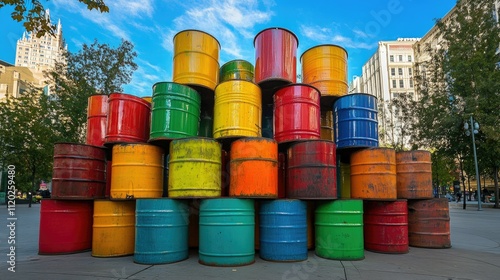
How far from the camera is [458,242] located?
27.7 feet

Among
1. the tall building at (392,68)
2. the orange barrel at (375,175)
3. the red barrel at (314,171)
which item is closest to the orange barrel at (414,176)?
the orange barrel at (375,175)

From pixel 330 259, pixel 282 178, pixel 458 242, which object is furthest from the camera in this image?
pixel 458 242

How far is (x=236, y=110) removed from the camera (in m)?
6.39

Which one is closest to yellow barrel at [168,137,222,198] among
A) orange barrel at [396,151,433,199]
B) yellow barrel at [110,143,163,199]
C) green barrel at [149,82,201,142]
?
green barrel at [149,82,201,142]

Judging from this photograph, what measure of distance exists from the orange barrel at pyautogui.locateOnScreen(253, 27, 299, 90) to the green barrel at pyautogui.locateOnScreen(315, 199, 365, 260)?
2.86 m

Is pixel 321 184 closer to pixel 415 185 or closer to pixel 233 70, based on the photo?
pixel 415 185

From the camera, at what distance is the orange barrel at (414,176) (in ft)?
24.0

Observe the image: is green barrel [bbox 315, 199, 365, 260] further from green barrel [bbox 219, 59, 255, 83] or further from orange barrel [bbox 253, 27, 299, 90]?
green barrel [bbox 219, 59, 255, 83]

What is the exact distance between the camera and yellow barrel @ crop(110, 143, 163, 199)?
20.6 feet

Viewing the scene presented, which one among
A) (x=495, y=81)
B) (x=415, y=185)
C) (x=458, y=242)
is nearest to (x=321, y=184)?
(x=415, y=185)

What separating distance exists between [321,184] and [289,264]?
1.54 metres

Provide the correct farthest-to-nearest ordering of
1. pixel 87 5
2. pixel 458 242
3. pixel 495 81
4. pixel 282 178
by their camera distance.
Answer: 1. pixel 495 81
2. pixel 458 242
3. pixel 282 178
4. pixel 87 5

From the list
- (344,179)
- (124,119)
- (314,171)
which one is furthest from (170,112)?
(344,179)

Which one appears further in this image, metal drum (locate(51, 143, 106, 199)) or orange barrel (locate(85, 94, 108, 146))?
orange barrel (locate(85, 94, 108, 146))
